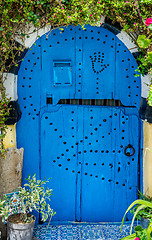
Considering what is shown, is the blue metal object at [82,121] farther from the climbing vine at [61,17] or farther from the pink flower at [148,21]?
the pink flower at [148,21]

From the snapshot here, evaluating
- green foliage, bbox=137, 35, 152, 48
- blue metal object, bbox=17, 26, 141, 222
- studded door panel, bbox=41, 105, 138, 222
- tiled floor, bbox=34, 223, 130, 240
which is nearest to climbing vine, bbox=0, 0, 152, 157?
green foliage, bbox=137, 35, 152, 48

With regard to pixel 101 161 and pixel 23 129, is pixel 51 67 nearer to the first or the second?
pixel 23 129

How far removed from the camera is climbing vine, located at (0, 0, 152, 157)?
3400 millimetres

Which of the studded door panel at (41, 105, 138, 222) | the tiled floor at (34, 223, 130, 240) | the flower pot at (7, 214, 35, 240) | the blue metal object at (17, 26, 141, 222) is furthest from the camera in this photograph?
the studded door panel at (41, 105, 138, 222)

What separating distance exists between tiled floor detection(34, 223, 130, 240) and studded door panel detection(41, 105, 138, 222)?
0.34 ft

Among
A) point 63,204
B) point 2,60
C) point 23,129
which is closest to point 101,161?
point 63,204

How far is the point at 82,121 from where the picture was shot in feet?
13.2

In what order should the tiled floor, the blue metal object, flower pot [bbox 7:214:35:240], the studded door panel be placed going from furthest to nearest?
the studded door panel, the blue metal object, the tiled floor, flower pot [bbox 7:214:35:240]

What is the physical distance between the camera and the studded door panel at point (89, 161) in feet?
13.2

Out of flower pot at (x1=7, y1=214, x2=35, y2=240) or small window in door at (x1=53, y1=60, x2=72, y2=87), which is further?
small window in door at (x1=53, y1=60, x2=72, y2=87)

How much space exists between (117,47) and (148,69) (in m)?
0.53

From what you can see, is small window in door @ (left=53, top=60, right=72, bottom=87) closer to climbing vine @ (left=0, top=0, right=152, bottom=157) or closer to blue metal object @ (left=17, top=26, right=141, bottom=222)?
blue metal object @ (left=17, top=26, right=141, bottom=222)

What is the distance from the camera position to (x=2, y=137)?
11.6ft

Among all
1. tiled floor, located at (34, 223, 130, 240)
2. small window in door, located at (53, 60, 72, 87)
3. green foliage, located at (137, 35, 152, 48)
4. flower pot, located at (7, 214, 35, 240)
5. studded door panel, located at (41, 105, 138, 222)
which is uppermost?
green foliage, located at (137, 35, 152, 48)
